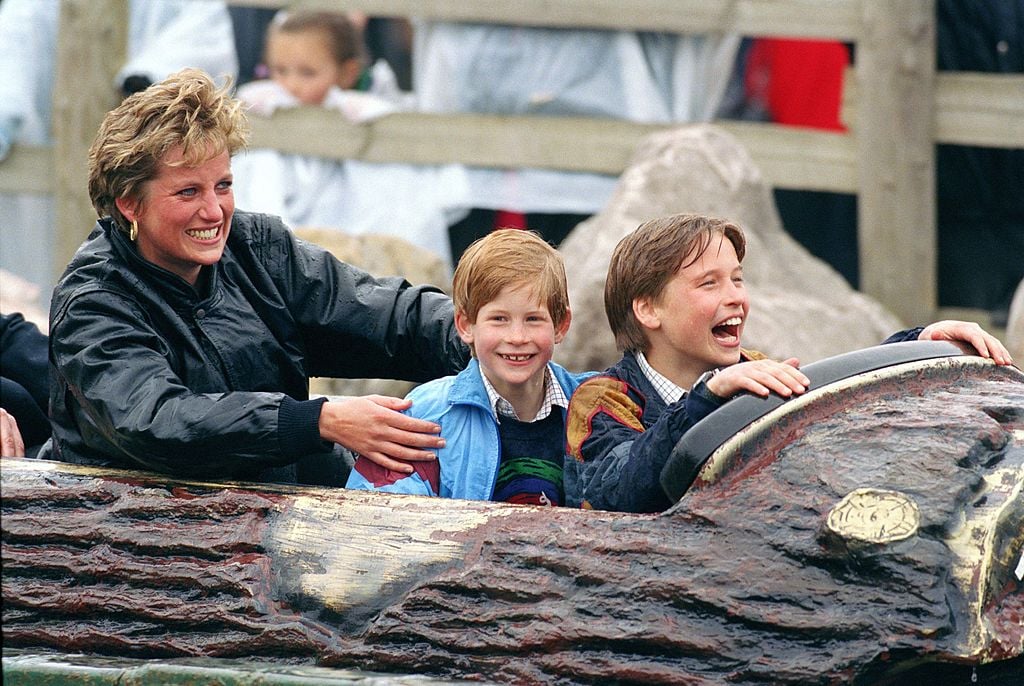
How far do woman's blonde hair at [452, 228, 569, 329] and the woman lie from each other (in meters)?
0.27

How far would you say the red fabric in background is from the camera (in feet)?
20.1

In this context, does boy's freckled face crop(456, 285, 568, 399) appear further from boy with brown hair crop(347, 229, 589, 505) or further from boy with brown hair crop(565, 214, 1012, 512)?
boy with brown hair crop(565, 214, 1012, 512)

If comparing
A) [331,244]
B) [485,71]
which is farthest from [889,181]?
[331,244]

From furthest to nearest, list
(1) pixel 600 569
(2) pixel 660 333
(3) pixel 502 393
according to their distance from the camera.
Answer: (3) pixel 502 393 → (2) pixel 660 333 → (1) pixel 600 569

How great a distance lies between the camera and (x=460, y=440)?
2766 mm

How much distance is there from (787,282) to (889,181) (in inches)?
26.0

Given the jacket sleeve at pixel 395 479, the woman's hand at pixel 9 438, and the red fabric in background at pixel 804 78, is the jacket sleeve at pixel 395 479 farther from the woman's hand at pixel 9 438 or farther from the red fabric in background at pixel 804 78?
the red fabric in background at pixel 804 78

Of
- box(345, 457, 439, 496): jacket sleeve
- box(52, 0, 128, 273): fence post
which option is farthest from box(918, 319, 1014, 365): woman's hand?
box(52, 0, 128, 273): fence post

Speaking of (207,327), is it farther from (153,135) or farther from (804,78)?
(804,78)

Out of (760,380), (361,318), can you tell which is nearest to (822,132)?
(361,318)

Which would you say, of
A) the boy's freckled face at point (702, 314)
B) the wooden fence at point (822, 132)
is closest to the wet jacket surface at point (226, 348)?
the boy's freckled face at point (702, 314)

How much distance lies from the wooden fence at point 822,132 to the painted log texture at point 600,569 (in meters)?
3.56

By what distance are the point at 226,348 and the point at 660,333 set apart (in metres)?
0.82

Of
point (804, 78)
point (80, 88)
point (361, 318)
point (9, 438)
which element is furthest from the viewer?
point (80, 88)
